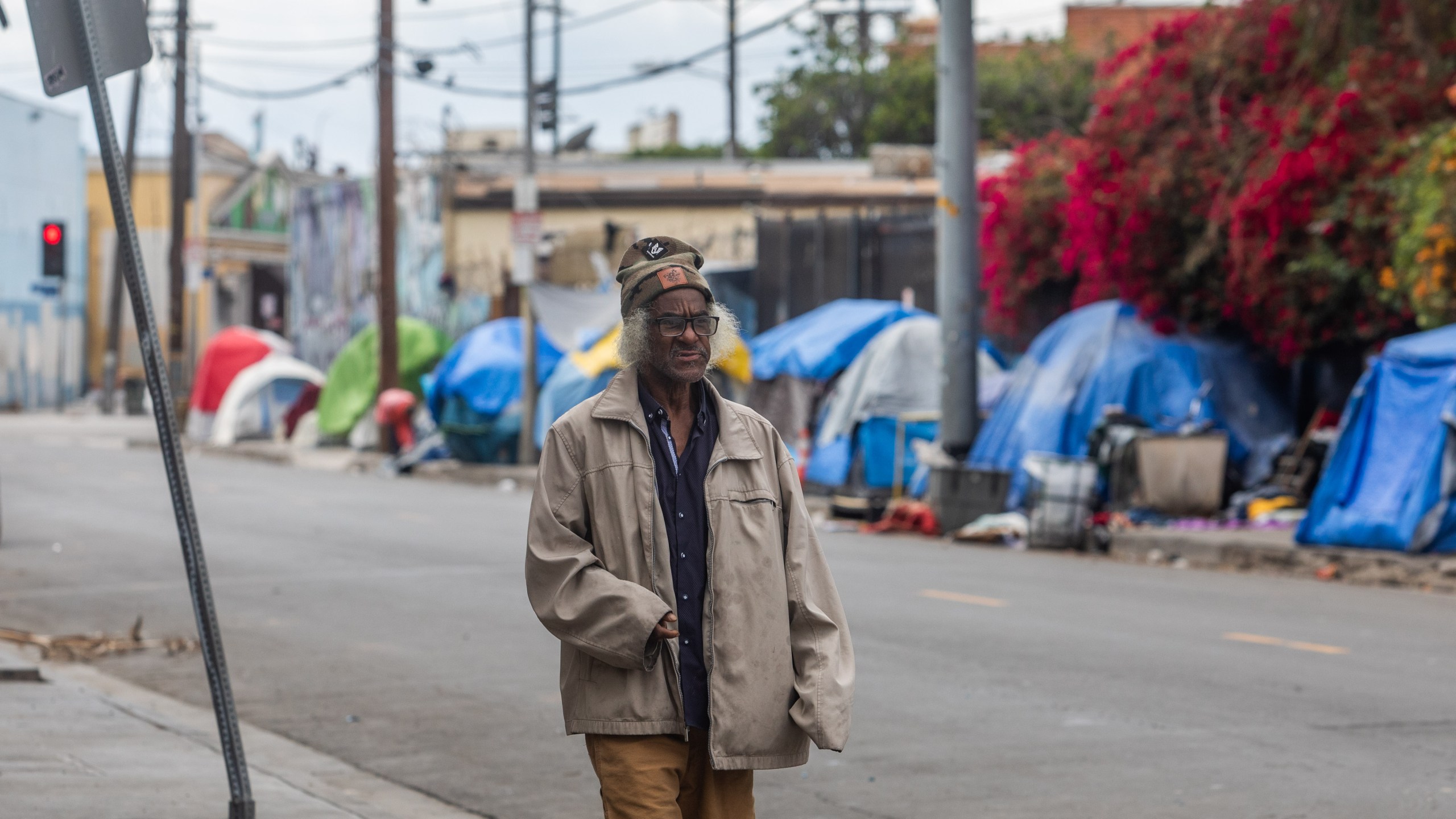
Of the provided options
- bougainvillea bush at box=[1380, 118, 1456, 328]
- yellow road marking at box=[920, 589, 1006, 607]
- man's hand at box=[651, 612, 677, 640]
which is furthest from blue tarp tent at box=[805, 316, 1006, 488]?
man's hand at box=[651, 612, 677, 640]

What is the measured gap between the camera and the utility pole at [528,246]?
2731cm

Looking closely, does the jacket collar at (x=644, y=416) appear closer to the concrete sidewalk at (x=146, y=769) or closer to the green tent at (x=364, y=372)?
the concrete sidewalk at (x=146, y=769)

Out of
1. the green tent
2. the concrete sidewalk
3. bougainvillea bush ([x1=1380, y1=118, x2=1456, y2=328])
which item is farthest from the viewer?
the green tent

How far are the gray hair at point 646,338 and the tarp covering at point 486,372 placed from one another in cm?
2453

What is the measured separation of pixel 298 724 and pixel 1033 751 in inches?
137

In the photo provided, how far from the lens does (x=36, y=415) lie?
50531 millimetres

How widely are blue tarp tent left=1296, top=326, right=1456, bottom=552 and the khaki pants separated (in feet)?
39.8

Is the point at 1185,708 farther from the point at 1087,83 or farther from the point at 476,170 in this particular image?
the point at 1087,83

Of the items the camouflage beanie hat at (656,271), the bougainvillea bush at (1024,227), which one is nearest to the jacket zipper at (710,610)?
the camouflage beanie hat at (656,271)

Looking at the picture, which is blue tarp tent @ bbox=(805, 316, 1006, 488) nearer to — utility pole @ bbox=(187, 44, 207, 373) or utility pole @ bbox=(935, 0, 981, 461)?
utility pole @ bbox=(935, 0, 981, 461)

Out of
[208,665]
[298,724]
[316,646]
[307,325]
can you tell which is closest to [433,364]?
[307,325]

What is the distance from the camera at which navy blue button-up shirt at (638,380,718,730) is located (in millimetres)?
4004

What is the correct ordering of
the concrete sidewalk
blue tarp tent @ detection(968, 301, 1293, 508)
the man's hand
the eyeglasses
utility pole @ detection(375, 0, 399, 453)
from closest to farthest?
1. the man's hand
2. the eyeglasses
3. the concrete sidewalk
4. blue tarp tent @ detection(968, 301, 1293, 508)
5. utility pole @ detection(375, 0, 399, 453)

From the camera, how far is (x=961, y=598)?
12953 mm
